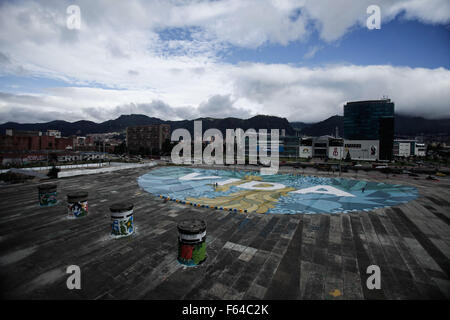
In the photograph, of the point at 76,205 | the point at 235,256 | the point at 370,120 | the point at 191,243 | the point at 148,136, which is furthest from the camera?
the point at 148,136

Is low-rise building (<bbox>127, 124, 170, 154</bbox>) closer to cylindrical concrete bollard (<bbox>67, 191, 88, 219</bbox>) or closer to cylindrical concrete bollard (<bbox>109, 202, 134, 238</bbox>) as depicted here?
cylindrical concrete bollard (<bbox>67, 191, 88, 219</bbox>)

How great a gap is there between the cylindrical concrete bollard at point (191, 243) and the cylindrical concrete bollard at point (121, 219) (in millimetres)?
4628

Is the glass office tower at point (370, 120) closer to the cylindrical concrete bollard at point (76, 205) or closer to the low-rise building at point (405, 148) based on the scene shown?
the low-rise building at point (405, 148)

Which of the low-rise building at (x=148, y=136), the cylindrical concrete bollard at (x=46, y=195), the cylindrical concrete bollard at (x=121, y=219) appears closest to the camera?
the cylindrical concrete bollard at (x=121, y=219)

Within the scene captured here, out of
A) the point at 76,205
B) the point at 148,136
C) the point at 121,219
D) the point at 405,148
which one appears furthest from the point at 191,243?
the point at 405,148

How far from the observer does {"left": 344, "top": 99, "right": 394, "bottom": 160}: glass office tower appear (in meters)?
108

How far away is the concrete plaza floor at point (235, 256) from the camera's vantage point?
23.6 ft

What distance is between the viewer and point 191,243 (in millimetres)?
8508

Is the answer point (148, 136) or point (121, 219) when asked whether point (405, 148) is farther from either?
point (121, 219)

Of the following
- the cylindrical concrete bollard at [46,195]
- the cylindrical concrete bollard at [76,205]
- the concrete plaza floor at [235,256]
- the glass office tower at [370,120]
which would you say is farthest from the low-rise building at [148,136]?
the glass office tower at [370,120]

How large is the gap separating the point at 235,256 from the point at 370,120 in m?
147

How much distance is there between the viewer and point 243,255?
31.5 ft
